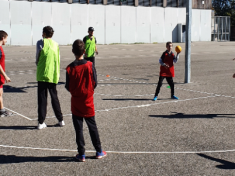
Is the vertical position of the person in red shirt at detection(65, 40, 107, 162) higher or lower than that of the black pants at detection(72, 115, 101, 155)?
higher

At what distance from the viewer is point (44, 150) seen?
625 centimetres

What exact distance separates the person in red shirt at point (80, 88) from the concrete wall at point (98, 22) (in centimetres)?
3807

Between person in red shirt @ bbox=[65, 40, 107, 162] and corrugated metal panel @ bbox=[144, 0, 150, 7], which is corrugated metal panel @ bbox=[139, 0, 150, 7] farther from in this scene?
person in red shirt @ bbox=[65, 40, 107, 162]

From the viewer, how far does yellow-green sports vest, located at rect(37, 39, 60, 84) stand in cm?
750

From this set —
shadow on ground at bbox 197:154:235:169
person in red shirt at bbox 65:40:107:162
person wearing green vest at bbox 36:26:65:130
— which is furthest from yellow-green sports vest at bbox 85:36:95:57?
shadow on ground at bbox 197:154:235:169

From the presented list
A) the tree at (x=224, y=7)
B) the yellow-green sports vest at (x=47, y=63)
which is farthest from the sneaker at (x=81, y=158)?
the tree at (x=224, y=7)

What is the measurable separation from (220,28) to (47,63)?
196 ft

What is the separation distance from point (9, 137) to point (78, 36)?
41.0m

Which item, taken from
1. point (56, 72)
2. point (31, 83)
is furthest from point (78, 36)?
point (56, 72)

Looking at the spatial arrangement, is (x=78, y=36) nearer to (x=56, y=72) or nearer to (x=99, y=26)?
(x=99, y=26)

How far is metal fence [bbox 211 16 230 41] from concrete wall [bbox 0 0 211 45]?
1758 millimetres

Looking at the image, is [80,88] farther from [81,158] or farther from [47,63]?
[47,63]

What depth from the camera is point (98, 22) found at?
48.2 metres

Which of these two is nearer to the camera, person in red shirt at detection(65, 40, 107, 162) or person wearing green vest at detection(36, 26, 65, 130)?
person in red shirt at detection(65, 40, 107, 162)
